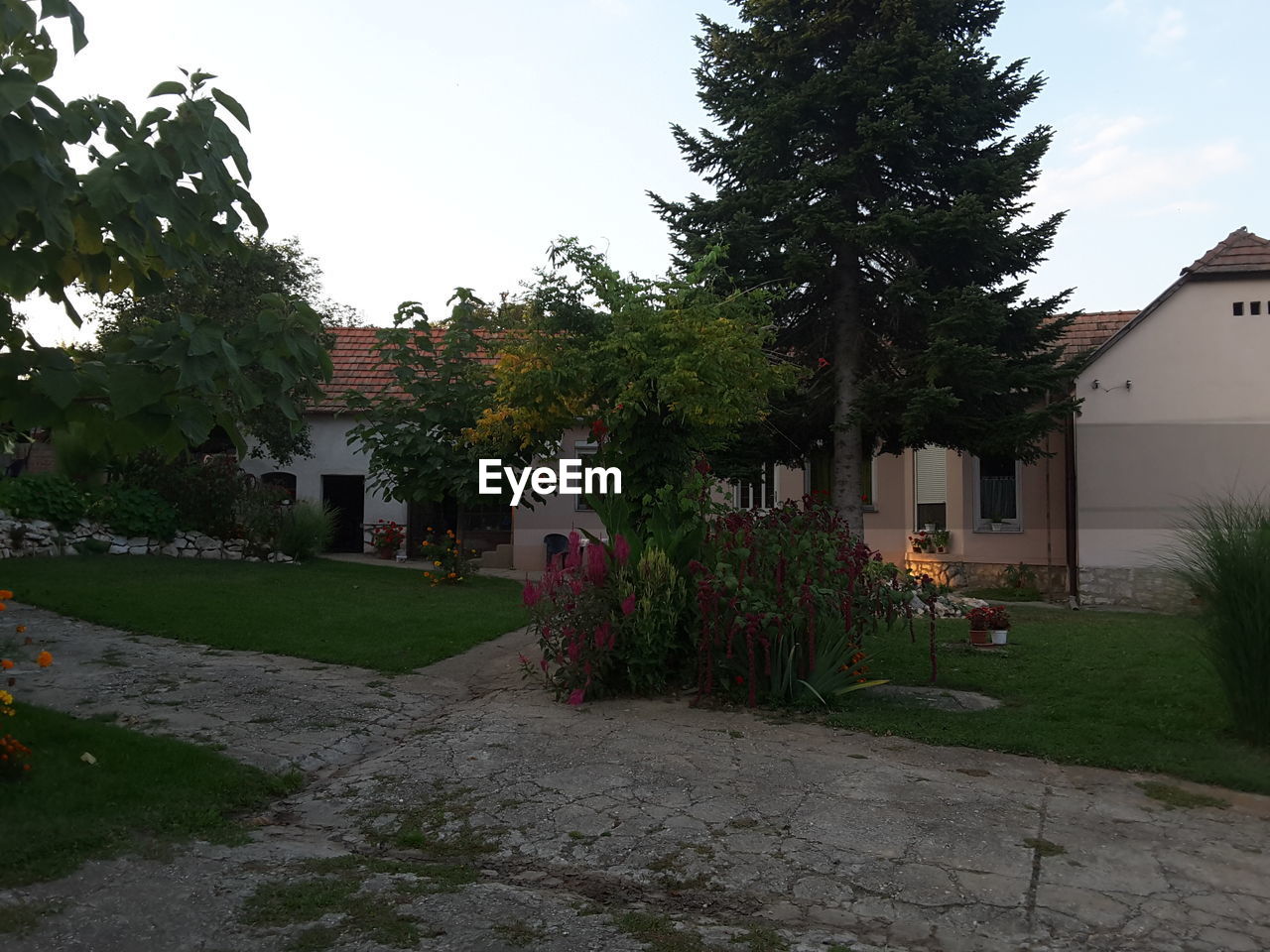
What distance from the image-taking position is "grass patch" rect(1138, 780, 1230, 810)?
5352 millimetres

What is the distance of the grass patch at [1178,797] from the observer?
5352mm

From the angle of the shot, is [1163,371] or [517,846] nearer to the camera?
[517,846]

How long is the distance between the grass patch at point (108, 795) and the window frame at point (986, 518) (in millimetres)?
15887

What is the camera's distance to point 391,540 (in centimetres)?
2230

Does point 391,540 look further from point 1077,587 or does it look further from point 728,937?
point 728,937

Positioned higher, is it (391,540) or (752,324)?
(752,324)

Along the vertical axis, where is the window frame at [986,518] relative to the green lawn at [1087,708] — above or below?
above

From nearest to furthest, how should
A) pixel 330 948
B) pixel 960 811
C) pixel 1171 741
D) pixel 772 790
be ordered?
1. pixel 330 948
2. pixel 960 811
3. pixel 772 790
4. pixel 1171 741

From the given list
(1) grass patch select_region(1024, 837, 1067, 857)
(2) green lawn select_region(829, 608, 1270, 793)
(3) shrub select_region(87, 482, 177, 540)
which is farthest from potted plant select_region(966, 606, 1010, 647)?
(3) shrub select_region(87, 482, 177, 540)

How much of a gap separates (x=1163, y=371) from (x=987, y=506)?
4.09 metres

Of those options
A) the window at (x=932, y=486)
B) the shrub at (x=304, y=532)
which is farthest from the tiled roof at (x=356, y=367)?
the window at (x=932, y=486)

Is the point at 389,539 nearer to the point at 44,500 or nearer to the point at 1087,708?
the point at 44,500

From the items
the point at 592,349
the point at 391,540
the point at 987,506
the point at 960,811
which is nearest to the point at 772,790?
the point at 960,811

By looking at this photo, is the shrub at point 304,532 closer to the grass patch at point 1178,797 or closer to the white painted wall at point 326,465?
the white painted wall at point 326,465
